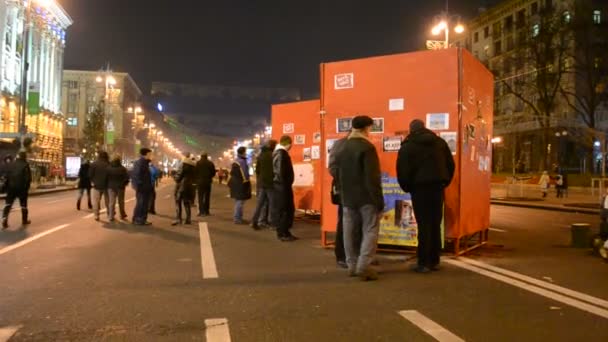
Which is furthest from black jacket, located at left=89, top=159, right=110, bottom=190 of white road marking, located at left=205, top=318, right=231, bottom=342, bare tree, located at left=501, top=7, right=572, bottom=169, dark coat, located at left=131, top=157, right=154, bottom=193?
bare tree, located at left=501, top=7, right=572, bottom=169

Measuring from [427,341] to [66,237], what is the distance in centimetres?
847

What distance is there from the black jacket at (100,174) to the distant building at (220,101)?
165 ft

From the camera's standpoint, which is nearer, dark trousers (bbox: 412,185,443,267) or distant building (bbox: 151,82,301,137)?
dark trousers (bbox: 412,185,443,267)

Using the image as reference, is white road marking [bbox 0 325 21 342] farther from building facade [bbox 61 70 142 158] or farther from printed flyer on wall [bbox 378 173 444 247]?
building facade [bbox 61 70 142 158]

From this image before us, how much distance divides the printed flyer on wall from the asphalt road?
1.69 ft

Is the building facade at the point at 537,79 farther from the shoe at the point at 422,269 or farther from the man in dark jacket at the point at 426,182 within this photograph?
the shoe at the point at 422,269

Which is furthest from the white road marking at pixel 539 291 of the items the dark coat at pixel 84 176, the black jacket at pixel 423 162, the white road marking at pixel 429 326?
the dark coat at pixel 84 176

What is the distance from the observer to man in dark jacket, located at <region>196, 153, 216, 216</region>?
16016mm

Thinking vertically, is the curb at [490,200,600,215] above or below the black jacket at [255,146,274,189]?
below

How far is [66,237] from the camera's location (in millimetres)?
10828

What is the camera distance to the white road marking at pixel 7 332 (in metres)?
4.48

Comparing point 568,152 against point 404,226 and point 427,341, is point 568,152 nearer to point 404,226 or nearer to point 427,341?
point 404,226

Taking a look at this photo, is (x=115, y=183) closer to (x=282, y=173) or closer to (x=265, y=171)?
(x=265, y=171)

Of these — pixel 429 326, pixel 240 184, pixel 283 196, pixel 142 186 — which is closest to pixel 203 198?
pixel 142 186
